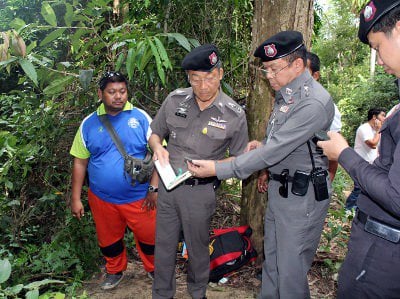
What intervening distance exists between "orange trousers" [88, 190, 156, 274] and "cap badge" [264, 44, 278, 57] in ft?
5.23

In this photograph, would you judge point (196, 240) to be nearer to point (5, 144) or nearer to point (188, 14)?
point (5, 144)

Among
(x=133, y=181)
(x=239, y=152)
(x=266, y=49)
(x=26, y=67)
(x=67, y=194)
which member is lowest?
(x=67, y=194)

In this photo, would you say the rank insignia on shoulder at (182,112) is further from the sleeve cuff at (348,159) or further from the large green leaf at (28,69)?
the sleeve cuff at (348,159)

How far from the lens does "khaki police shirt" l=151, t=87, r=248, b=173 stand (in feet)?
8.84

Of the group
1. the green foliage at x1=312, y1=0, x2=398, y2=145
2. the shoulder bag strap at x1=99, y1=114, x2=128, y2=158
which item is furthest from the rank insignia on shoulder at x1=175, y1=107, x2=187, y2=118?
the green foliage at x1=312, y1=0, x2=398, y2=145

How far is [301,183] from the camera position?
7.83ft

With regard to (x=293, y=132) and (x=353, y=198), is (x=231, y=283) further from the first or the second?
(x=353, y=198)

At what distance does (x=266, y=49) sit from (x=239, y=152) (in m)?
0.79

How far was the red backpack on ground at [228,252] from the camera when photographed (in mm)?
3330

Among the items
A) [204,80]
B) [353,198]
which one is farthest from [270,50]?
[353,198]

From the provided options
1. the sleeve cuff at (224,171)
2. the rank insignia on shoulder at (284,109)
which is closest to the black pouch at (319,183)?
the rank insignia on shoulder at (284,109)

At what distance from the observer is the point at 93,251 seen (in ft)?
12.2

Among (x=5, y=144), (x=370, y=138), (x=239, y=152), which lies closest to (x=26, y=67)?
(x=5, y=144)

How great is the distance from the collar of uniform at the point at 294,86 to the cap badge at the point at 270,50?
231mm
